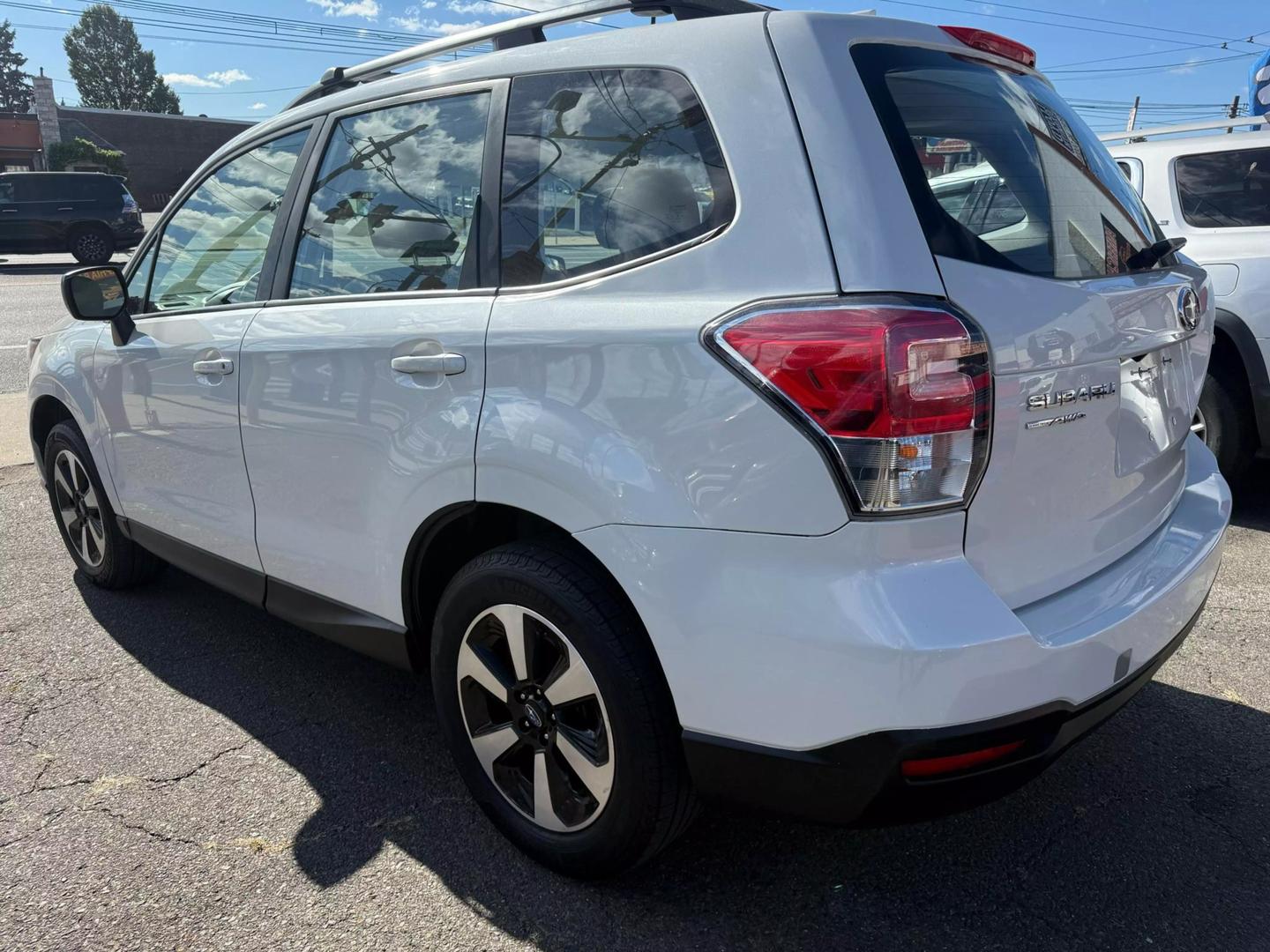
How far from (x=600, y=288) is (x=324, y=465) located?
3.32 ft

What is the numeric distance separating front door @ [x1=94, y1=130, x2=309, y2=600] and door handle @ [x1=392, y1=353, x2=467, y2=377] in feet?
2.69

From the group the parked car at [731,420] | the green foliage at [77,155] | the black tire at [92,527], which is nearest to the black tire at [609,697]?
the parked car at [731,420]

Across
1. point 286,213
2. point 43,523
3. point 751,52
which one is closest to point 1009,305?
point 751,52

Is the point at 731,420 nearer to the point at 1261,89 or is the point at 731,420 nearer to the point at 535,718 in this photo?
the point at 535,718

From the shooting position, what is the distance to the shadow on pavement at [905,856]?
2146 mm

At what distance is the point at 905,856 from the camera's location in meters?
2.39

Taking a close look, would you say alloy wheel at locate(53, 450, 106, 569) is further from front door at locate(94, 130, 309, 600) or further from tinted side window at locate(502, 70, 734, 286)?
tinted side window at locate(502, 70, 734, 286)

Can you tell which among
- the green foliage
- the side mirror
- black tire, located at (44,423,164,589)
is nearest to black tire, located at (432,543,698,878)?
the side mirror

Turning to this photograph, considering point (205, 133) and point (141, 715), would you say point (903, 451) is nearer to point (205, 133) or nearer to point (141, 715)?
point (141, 715)

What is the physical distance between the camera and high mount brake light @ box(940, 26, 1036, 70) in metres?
2.19

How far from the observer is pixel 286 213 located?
2910mm

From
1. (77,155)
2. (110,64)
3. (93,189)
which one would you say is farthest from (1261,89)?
(110,64)

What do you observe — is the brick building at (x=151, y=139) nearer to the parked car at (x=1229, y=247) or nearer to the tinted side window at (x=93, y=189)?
the tinted side window at (x=93, y=189)

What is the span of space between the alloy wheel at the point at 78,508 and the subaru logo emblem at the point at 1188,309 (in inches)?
150
